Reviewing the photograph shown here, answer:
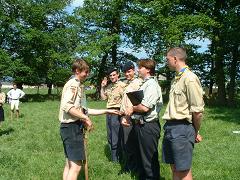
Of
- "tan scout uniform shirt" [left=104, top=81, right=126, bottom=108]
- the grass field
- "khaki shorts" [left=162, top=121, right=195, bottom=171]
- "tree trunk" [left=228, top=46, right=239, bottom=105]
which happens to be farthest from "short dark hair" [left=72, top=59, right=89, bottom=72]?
"tree trunk" [left=228, top=46, right=239, bottom=105]

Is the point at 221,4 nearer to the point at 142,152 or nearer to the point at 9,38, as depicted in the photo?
the point at 9,38

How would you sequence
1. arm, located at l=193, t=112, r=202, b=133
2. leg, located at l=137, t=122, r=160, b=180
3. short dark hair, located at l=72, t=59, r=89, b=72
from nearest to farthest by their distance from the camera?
arm, located at l=193, t=112, r=202, b=133, short dark hair, located at l=72, t=59, r=89, b=72, leg, located at l=137, t=122, r=160, b=180

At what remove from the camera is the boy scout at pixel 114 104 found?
30.0ft

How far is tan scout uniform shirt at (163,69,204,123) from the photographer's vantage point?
5656mm

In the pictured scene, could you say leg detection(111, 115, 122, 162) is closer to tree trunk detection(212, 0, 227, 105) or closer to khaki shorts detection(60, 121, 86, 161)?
khaki shorts detection(60, 121, 86, 161)

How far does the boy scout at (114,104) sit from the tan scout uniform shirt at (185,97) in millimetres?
3260

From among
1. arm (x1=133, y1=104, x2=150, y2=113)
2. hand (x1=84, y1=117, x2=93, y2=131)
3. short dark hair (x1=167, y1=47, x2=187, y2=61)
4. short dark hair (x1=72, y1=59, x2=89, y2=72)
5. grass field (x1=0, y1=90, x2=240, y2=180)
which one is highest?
short dark hair (x1=167, y1=47, x2=187, y2=61)

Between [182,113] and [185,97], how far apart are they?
21cm

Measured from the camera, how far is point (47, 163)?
9680 millimetres

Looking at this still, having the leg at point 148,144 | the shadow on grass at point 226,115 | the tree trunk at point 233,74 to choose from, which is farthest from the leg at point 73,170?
the tree trunk at point 233,74

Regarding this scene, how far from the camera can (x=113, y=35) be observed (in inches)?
1678

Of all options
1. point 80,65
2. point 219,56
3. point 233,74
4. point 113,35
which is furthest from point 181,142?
point 113,35

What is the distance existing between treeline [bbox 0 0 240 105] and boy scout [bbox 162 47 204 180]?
25.5 meters

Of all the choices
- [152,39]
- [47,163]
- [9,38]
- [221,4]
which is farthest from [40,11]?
[47,163]
